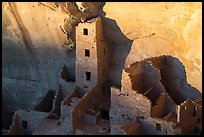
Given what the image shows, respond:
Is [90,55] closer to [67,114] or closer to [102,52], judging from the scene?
[102,52]

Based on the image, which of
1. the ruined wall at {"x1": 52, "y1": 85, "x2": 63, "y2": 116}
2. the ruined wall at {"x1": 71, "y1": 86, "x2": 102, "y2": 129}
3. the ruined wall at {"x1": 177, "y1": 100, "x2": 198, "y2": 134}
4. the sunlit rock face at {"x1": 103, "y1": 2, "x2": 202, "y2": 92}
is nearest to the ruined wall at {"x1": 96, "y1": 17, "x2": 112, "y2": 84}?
the ruined wall at {"x1": 71, "y1": 86, "x2": 102, "y2": 129}

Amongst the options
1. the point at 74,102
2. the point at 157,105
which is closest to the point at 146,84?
the point at 157,105

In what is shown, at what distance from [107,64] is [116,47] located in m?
0.42

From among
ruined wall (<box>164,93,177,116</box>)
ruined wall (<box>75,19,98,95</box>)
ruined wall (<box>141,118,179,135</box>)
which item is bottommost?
ruined wall (<box>141,118,179,135</box>)

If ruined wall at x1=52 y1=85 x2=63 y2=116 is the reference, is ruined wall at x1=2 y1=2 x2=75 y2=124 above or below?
above

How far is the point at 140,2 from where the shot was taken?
1184 centimetres

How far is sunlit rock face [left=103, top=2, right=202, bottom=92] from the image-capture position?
1145cm

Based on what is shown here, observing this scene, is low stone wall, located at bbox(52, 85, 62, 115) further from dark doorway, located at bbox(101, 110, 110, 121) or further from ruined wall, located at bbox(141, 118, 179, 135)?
ruined wall, located at bbox(141, 118, 179, 135)

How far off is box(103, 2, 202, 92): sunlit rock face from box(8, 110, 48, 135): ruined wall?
2.48m

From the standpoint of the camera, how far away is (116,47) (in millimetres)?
13266

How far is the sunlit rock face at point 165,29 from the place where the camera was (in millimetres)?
11453

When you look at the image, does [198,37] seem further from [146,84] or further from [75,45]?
[75,45]

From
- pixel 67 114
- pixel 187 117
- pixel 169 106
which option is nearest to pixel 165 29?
pixel 169 106

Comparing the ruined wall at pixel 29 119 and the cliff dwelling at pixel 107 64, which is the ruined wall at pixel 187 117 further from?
the ruined wall at pixel 29 119
